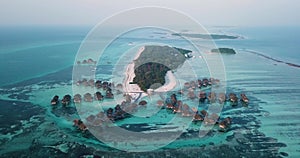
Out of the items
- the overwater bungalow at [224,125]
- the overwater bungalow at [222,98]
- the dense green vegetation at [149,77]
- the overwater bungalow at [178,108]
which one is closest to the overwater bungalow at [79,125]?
the overwater bungalow at [178,108]

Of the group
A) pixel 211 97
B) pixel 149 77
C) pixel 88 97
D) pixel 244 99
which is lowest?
pixel 244 99

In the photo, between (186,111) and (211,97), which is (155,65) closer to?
(211,97)

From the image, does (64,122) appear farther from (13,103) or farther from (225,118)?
(225,118)

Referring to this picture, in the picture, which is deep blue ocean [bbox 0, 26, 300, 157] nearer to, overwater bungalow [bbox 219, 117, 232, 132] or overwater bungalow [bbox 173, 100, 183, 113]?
overwater bungalow [bbox 219, 117, 232, 132]

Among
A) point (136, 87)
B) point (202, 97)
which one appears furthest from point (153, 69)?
point (202, 97)

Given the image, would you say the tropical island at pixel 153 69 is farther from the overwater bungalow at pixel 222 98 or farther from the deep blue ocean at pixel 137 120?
the overwater bungalow at pixel 222 98

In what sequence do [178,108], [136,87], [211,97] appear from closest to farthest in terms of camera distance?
[178,108], [211,97], [136,87]

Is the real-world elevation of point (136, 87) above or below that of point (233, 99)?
above
